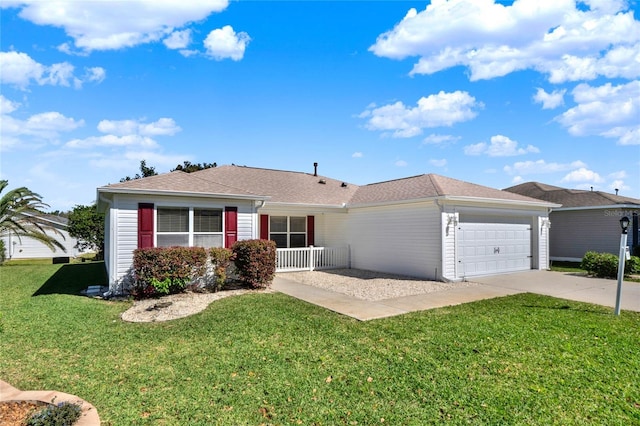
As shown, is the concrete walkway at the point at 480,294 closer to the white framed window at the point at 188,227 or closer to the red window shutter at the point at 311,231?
the white framed window at the point at 188,227

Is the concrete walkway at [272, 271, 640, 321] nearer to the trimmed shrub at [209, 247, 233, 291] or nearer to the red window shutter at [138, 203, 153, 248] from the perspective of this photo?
the trimmed shrub at [209, 247, 233, 291]

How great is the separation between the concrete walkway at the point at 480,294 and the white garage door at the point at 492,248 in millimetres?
550

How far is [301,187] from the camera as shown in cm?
1744

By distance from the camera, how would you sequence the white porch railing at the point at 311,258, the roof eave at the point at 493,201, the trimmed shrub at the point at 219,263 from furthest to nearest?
the white porch railing at the point at 311,258
the roof eave at the point at 493,201
the trimmed shrub at the point at 219,263

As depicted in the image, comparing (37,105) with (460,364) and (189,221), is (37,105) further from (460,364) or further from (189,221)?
(460,364)

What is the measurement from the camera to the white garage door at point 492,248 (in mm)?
12406

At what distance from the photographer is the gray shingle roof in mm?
10859

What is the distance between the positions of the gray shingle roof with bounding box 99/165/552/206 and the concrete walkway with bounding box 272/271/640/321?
10.4 feet

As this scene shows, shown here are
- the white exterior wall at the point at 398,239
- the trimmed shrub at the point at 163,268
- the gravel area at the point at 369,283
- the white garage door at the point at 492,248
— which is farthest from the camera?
the white garage door at the point at 492,248

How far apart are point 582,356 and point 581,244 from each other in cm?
1710

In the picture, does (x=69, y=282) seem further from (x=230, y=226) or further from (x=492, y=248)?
(x=492, y=248)

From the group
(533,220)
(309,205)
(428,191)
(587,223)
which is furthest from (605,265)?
(309,205)

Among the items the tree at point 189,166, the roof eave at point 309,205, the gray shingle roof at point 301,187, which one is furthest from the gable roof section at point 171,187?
the tree at point 189,166

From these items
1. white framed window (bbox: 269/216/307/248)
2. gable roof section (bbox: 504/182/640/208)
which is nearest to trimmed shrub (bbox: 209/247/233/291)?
white framed window (bbox: 269/216/307/248)
